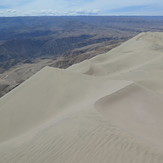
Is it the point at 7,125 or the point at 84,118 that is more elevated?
the point at 84,118

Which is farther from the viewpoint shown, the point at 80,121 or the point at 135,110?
the point at 135,110

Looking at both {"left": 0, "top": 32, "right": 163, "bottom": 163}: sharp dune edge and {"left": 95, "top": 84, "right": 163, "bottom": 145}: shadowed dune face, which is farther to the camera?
{"left": 95, "top": 84, "right": 163, "bottom": 145}: shadowed dune face

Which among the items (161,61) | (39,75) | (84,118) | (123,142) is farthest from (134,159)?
(161,61)

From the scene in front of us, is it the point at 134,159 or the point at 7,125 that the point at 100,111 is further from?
the point at 7,125

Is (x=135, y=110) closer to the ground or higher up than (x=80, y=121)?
closer to the ground

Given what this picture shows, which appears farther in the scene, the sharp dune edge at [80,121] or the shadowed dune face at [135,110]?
the shadowed dune face at [135,110]

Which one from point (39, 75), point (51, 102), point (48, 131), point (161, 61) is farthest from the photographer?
point (161, 61)

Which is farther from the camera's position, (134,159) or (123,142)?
(123,142)

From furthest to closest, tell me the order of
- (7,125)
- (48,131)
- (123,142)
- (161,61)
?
(161,61), (7,125), (48,131), (123,142)
